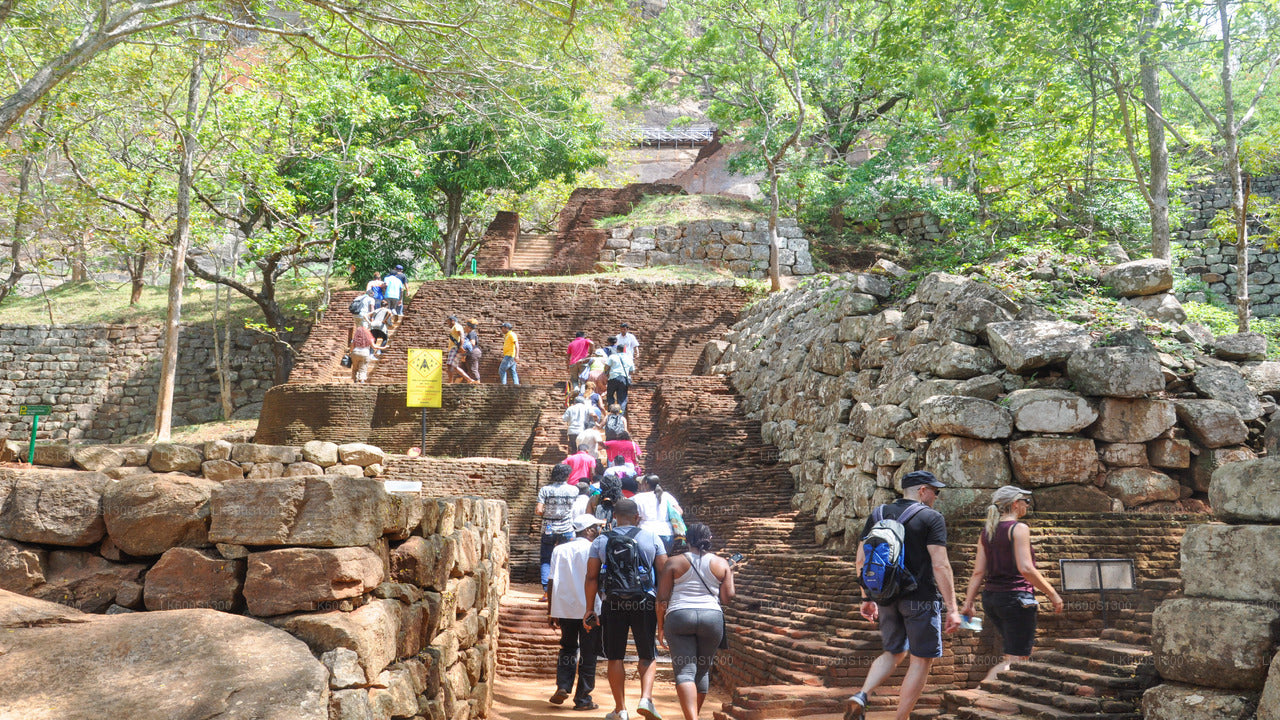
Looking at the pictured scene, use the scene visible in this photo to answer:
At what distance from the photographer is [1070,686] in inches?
190

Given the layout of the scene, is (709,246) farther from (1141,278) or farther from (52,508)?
(52,508)

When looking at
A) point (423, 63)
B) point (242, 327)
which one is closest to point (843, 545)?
point (423, 63)

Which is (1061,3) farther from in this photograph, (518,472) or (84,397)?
(84,397)

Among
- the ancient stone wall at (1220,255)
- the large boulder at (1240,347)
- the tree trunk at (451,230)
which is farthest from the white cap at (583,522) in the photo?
the tree trunk at (451,230)

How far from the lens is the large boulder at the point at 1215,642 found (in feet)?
11.5

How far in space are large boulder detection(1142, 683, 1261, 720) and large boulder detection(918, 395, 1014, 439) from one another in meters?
4.08

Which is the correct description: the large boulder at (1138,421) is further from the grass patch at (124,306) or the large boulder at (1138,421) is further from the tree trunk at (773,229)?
the grass patch at (124,306)

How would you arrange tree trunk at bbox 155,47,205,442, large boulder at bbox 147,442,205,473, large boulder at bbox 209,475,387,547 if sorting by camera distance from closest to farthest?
large boulder at bbox 209,475,387,547 → large boulder at bbox 147,442,205,473 → tree trunk at bbox 155,47,205,442

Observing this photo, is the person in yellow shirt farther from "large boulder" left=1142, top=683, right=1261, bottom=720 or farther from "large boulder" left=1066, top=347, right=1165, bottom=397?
"large boulder" left=1142, top=683, right=1261, bottom=720

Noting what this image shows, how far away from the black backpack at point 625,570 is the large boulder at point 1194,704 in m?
2.60

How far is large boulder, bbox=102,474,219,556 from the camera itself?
3170 mm

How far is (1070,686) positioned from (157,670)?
438cm

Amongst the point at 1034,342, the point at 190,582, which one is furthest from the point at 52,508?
the point at 1034,342

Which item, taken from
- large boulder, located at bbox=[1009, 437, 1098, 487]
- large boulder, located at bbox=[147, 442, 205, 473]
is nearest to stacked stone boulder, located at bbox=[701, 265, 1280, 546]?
large boulder, located at bbox=[1009, 437, 1098, 487]
